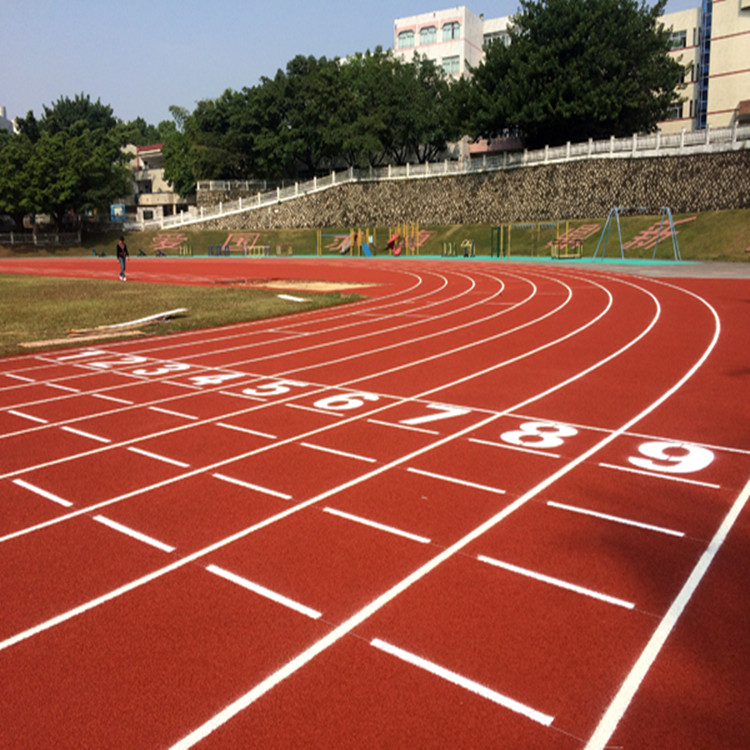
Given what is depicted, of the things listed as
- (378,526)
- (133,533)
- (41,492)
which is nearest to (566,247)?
(378,526)

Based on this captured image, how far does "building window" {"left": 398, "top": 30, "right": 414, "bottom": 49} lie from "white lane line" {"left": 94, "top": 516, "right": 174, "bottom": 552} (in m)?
75.5

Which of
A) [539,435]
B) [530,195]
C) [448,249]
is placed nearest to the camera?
[539,435]

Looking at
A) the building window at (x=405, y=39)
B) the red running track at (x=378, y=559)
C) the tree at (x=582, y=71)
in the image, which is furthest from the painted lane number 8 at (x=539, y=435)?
the building window at (x=405, y=39)

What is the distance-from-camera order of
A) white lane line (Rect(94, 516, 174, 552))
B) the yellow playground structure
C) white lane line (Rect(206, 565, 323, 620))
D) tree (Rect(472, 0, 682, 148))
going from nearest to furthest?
white lane line (Rect(206, 565, 323, 620)) → white lane line (Rect(94, 516, 174, 552)) → the yellow playground structure → tree (Rect(472, 0, 682, 148))

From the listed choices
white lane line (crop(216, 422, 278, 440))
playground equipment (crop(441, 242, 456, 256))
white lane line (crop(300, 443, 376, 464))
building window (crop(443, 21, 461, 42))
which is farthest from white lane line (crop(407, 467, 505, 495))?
building window (crop(443, 21, 461, 42))

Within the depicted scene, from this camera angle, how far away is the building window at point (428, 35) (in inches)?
2719

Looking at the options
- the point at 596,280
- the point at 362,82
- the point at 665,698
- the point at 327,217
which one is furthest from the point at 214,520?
the point at 362,82

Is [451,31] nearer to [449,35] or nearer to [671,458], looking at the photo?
[449,35]

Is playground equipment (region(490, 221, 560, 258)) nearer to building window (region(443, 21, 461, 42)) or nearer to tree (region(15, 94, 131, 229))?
building window (region(443, 21, 461, 42))

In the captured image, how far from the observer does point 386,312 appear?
1673cm

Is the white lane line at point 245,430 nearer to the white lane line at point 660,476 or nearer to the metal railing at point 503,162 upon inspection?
the white lane line at point 660,476

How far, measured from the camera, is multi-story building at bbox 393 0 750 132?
4941cm

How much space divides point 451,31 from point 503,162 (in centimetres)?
2911

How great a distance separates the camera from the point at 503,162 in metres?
47.2
